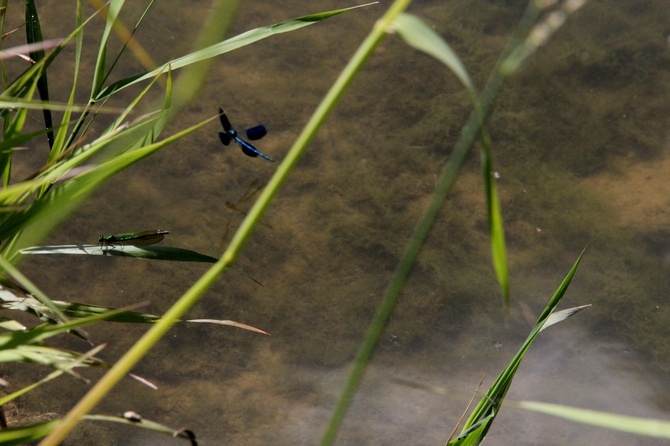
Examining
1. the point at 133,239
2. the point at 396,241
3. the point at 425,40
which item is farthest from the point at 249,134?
the point at 425,40

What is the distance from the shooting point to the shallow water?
187 cm

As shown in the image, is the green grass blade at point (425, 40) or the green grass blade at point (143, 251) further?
the green grass blade at point (143, 251)

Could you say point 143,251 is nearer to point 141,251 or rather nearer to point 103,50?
point 141,251

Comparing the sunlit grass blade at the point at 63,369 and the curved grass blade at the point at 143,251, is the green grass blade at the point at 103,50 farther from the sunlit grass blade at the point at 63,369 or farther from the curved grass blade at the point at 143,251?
the sunlit grass blade at the point at 63,369

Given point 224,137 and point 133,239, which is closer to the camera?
point 133,239

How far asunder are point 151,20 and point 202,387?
1548mm

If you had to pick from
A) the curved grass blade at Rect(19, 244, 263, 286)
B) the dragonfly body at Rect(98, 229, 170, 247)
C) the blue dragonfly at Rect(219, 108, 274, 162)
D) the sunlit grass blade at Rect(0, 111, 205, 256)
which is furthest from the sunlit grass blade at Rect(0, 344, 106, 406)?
the blue dragonfly at Rect(219, 108, 274, 162)

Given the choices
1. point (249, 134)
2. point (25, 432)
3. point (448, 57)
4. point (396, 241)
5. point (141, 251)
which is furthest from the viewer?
point (396, 241)

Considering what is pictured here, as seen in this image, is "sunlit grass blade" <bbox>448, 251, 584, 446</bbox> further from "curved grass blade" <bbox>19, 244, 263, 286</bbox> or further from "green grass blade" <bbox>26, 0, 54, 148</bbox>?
"green grass blade" <bbox>26, 0, 54, 148</bbox>

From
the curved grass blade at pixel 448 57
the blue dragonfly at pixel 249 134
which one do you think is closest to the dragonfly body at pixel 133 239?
the blue dragonfly at pixel 249 134

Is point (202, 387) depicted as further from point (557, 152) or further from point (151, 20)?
point (151, 20)

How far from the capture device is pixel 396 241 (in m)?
2.18

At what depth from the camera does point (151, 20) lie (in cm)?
284

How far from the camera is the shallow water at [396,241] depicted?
6.13ft
